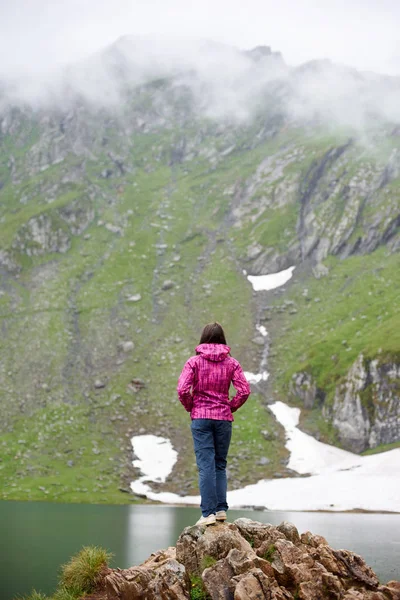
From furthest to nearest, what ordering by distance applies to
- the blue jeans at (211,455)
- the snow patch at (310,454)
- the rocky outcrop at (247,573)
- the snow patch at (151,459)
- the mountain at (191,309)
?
the mountain at (191,309) → the snow patch at (310,454) → the snow patch at (151,459) → the blue jeans at (211,455) → the rocky outcrop at (247,573)

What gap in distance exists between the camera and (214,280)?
490ft

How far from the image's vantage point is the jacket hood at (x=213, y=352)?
48.5ft

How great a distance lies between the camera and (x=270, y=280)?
150 metres

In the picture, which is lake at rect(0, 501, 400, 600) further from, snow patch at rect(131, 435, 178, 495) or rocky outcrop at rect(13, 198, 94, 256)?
rocky outcrop at rect(13, 198, 94, 256)

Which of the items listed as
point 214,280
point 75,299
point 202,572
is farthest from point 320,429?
point 202,572

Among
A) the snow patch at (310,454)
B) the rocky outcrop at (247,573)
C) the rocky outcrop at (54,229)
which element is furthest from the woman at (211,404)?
the rocky outcrop at (54,229)

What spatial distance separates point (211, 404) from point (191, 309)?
404ft

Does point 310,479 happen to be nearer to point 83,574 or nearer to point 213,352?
point 83,574

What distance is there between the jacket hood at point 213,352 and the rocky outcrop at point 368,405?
8965cm

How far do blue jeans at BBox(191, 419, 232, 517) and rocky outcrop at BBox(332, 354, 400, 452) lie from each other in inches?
3497

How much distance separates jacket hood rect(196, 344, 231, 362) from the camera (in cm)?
1479

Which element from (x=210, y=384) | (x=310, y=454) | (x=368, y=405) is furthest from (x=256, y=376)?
(x=210, y=384)

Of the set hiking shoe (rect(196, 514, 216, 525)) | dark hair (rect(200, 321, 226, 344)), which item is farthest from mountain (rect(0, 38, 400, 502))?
dark hair (rect(200, 321, 226, 344))

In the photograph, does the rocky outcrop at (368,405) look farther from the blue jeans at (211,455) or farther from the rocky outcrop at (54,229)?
the rocky outcrop at (54,229)
